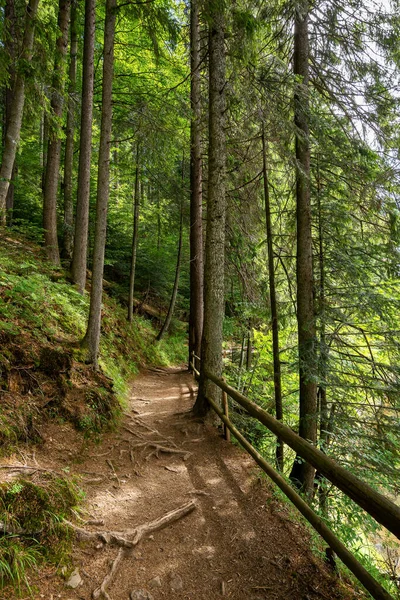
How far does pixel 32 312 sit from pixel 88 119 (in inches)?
200

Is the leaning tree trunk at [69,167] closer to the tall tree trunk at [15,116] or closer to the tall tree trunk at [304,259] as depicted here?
the tall tree trunk at [15,116]

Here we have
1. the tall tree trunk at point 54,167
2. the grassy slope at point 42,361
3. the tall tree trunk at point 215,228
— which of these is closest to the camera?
the grassy slope at point 42,361

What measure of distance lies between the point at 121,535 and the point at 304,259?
5.63 meters

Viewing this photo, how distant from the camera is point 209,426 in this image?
5.98 meters

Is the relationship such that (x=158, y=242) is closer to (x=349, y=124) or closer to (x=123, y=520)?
(x=349, y=124)

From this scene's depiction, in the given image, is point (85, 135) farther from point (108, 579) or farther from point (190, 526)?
point (108, 579)

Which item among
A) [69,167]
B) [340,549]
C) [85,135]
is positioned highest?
[69,167]

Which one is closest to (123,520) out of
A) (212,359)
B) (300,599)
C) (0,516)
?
(0,516)

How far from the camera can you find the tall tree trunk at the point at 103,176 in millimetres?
6352

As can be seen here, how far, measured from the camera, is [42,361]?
A: 5211 mm

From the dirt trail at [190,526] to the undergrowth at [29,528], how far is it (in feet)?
0.54

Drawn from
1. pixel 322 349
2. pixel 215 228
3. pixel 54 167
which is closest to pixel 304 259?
pixel 322 349

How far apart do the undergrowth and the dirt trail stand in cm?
16

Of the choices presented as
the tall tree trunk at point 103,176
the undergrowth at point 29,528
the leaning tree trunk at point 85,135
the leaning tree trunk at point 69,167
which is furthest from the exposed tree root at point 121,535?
the leaning tree trunk at point 69,167
